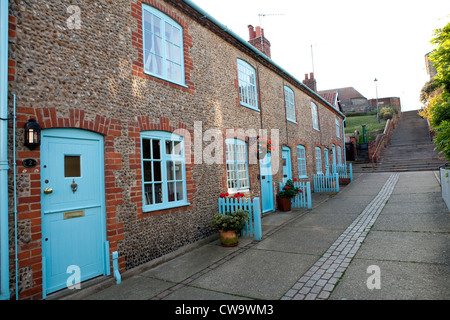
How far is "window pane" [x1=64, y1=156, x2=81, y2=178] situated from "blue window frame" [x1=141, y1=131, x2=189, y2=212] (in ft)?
4.31

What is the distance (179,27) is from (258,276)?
19.3ft

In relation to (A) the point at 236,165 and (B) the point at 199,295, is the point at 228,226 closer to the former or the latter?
(B) the point at 199,295

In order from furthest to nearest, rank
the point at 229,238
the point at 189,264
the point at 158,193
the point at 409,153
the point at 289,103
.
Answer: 1. the point at 409,153
2. the point at 289,103
3. the point at 229,238
4. the point at 158,193
5. the point at 189,264

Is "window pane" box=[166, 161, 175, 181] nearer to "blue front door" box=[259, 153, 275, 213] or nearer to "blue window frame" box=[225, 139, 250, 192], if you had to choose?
"blue window frame" box=[225, 139, 250, 192]

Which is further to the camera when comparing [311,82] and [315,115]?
[311,82]

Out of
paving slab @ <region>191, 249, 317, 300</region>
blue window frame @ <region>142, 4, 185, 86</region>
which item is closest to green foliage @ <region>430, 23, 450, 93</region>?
paving slab @ <region>191, 249, 317, 300</region>

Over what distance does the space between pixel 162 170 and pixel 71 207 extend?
2.02m

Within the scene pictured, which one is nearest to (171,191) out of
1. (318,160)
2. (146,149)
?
(146,149)

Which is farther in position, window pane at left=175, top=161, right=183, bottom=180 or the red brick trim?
window pane at left=175, top=161, right=183, bottom=180

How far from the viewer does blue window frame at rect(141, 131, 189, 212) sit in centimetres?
572

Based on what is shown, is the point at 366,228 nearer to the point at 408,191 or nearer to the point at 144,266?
the point at 144,266

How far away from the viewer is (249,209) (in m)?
7.07

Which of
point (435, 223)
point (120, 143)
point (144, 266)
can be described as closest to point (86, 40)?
point (120, 143)

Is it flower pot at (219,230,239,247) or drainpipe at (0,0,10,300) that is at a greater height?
drainpipe at (0,0,10,300)
